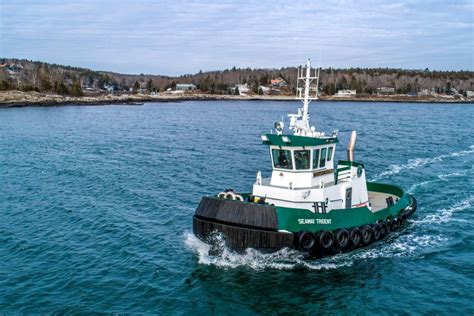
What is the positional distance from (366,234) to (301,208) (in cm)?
331

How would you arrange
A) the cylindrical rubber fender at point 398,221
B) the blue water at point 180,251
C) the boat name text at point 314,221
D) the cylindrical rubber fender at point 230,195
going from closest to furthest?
the blue water at point 180,251 → the boat name text at point 314,221 → the cylindrical rubber fender at point 230,195 → the cylindrical rubber fender at point 398,221

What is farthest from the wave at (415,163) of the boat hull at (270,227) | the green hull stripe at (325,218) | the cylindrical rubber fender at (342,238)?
the boat hull at (270,227)

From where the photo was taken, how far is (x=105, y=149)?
4956 centimetres

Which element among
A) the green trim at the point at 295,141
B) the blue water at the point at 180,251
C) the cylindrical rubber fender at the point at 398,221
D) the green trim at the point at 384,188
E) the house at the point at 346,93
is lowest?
the blue water at the point at 180,251

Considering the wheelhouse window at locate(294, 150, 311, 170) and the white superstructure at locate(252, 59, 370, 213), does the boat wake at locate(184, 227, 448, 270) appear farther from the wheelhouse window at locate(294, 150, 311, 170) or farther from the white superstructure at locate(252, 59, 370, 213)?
the wheelhouse window at locate(294, 150, 311, 170)

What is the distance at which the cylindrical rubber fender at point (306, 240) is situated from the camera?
19.1 meters

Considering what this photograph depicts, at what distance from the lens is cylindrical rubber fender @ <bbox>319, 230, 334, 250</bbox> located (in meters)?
19.7

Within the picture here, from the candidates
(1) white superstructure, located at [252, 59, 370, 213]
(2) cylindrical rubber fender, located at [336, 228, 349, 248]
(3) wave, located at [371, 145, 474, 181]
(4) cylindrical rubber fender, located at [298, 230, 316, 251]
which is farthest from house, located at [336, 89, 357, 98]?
(4) cylindrical rubber fender, located at [298, 230, 316, 251]

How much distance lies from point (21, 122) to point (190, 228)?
63353 millimetres

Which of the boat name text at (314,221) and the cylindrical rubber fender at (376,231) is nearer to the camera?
the boat name text at (314,221)

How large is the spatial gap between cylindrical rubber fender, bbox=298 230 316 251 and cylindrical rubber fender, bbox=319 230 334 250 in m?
0.35

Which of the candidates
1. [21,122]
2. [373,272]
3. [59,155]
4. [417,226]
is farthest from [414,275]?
[21,122]

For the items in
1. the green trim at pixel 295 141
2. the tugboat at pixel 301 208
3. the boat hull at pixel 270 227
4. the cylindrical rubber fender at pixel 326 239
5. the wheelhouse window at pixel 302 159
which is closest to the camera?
the boat hull at pixel 270 227

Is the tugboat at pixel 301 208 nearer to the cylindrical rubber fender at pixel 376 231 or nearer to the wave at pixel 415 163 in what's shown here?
the cylindrical rubber fender at pixel 376 231
